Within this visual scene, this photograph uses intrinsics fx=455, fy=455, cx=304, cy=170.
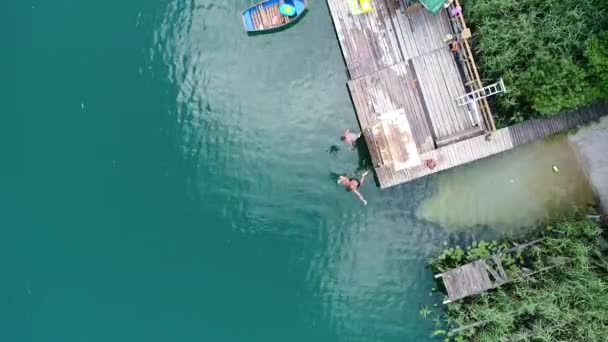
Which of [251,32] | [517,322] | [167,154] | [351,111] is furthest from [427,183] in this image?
[167,154]

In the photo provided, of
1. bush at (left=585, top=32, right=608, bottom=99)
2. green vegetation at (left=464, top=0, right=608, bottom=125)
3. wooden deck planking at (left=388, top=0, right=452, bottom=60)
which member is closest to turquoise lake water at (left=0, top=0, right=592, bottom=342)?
wooden deck planking at (left=388, top=0, right=452, bottom=60)

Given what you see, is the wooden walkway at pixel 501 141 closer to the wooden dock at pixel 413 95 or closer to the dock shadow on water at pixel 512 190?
the wooden dock at pixel 413 95

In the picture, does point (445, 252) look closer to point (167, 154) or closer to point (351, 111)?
point (351, 111)

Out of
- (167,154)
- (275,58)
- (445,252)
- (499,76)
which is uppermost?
(275,58)

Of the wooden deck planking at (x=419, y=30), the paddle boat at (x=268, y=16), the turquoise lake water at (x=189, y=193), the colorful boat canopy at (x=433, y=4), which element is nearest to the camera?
the colorful boat canopy at (x=433, y=4)

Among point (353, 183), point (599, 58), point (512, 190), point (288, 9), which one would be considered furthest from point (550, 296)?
point (288, 9)

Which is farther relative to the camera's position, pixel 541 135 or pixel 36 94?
pixel 36 94

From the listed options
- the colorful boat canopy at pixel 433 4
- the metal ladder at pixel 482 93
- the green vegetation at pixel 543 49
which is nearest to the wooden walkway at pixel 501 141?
the green vegetation at pixel 543 49
